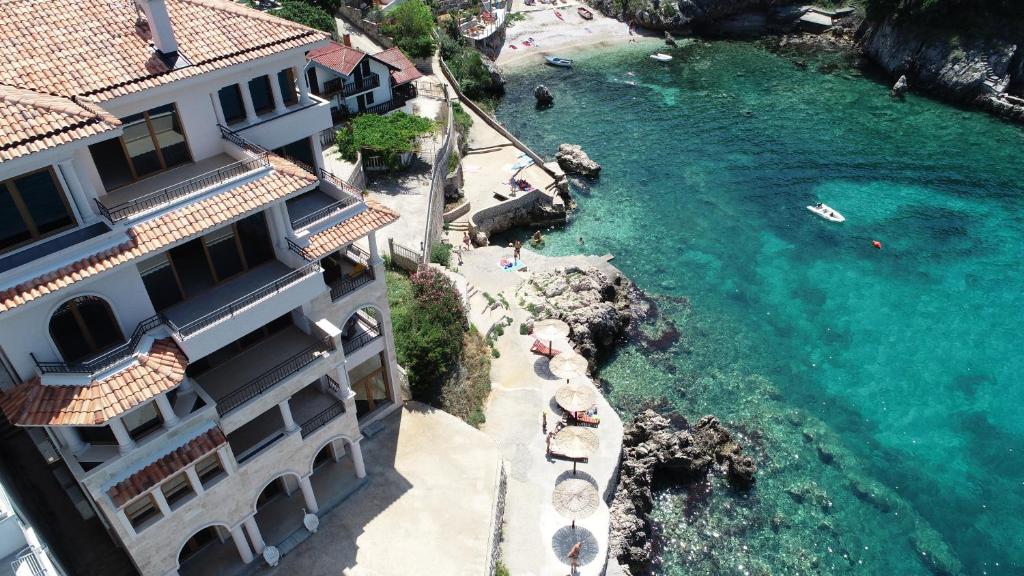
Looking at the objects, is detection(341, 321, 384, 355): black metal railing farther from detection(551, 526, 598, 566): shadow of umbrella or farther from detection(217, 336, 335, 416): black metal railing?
detection(551, 526, 598, 566): shadow of umbrella

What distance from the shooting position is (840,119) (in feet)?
266

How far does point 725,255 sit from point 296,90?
4083 centimetres

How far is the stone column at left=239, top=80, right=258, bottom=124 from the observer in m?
25.9

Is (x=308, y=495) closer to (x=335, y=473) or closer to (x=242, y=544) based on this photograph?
(x=335, y=473)

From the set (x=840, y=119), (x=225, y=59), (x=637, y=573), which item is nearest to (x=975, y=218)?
(x=840, y=119)

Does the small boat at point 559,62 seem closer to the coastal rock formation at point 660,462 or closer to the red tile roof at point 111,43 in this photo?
the coastal rock formation at point 660,462

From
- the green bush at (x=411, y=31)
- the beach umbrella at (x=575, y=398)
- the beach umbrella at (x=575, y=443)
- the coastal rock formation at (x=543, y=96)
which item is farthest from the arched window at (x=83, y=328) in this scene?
the coastal rock formation at (x=543, y=96)

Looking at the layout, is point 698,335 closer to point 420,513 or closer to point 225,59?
point 420,513

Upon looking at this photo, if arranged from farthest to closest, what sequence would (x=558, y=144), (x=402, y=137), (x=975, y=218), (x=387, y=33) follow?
(x=387, y=33) → (x=558, y=144) → (x=975, y=218) → (x=402, y=137)

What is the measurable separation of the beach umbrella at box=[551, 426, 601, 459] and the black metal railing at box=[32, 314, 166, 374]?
20.1m

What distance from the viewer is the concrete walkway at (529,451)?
32094mm

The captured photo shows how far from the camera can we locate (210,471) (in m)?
25.6

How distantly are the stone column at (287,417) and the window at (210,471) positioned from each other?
2.80 metres

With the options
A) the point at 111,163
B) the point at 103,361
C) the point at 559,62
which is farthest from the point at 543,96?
the point at 103,361
